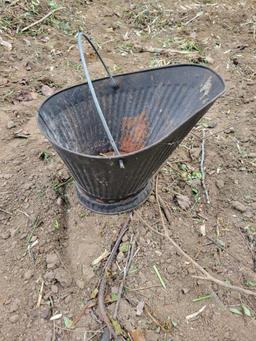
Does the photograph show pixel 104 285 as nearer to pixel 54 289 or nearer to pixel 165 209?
pixel 54 289

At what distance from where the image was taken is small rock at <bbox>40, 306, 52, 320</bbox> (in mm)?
1603

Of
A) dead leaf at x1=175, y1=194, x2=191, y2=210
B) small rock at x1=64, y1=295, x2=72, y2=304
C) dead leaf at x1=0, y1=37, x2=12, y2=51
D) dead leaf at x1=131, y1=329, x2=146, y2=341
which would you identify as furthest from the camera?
dead leaf at x1=0, y1=37, x2=12, y2=51

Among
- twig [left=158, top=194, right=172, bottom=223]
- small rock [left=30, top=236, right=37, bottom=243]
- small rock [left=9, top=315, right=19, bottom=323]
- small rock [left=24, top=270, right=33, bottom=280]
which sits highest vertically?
twig [left=158, top=194, right=172, bottom=223]

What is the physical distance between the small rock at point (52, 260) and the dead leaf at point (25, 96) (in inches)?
49.4

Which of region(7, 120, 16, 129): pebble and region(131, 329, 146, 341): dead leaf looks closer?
region(131, 329, 146, 341): dead leaf

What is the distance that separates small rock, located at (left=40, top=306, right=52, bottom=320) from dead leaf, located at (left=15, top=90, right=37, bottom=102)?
58.4 inches

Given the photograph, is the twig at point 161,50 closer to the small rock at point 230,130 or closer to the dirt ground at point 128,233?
the dirt ground at point 128,233

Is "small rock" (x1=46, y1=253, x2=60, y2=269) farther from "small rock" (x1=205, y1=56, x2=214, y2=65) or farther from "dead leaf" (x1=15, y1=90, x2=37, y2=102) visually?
"small rock" (x1=205, y1=56, x2=214, y2=65)

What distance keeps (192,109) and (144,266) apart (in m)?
0.74

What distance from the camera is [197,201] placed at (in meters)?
2.02

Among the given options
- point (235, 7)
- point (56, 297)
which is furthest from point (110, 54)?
point (56, 297)

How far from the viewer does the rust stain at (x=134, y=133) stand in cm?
209

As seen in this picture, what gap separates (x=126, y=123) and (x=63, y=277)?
85 cm

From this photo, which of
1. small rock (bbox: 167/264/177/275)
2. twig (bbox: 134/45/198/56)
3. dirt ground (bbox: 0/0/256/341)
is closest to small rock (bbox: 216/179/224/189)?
dirt ground (bbox: 0/0/256/341)
